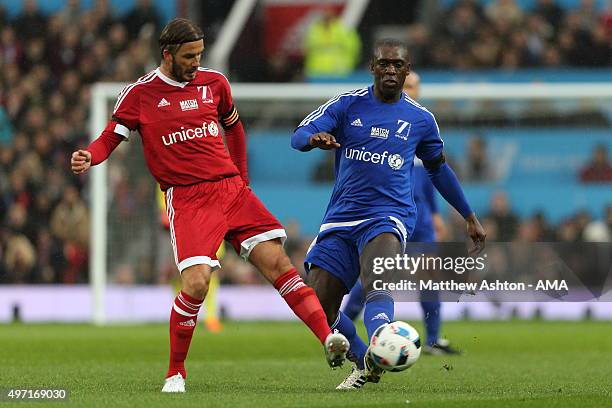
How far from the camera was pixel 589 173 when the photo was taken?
19.2 metres

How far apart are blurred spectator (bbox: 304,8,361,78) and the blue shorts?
1379 cm

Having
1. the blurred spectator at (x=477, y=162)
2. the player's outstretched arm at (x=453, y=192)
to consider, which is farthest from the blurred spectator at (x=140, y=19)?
the player's outstretched arm at (x=453, y=192)

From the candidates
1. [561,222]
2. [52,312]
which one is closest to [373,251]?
[561,222]

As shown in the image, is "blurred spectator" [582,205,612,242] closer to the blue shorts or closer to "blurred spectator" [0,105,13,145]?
"blurred spectator" [0,105,13,145]

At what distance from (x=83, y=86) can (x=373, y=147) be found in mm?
15287

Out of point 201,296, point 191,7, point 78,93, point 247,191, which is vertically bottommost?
point 201,296

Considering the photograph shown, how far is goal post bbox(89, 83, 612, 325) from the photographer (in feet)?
62.0

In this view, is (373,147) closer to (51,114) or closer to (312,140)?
(312,140)

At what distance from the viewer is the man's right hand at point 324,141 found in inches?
334

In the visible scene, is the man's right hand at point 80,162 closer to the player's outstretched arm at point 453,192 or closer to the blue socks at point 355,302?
the player's outstretched arm at point 453,192

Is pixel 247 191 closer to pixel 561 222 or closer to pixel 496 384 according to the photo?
pixel 496 384

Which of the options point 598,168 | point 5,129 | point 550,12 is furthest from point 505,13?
point 5,129

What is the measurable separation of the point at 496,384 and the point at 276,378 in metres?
1.62

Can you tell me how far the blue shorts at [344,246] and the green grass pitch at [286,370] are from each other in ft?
2.59
